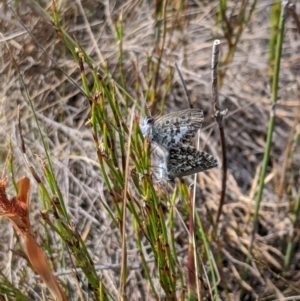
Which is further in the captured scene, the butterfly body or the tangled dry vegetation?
the tangled dry vegetation

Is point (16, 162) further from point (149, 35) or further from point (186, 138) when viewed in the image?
point (186, 138)

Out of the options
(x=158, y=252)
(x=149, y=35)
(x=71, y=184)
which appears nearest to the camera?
(x=158, y=252)

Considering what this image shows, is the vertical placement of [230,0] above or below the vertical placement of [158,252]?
above

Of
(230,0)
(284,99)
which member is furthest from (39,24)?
(284,99)

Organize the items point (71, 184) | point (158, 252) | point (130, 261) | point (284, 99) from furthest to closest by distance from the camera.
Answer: point (284, 99) → point (71, 184) → point (130, 261) → point (158, 252)

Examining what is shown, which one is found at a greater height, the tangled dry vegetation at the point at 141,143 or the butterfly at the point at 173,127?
the butterfly at the point at 173,127

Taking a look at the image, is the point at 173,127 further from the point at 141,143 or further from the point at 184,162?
the point at 141,143
